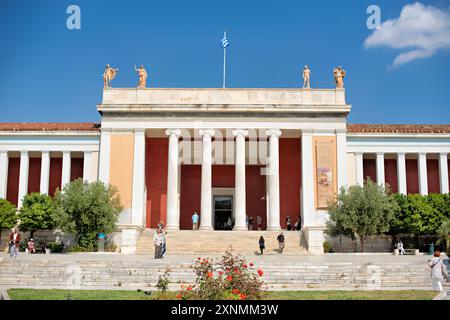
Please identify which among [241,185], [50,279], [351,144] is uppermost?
[351,144]

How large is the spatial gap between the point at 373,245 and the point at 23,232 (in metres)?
24.1

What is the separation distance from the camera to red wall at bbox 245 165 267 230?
41031 mm

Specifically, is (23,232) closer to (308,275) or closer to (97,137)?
(97,137)

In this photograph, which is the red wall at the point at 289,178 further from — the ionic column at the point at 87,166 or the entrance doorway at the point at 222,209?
the ionic column at the point at 87,166

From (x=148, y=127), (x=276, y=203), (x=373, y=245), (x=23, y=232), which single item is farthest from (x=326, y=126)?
(x=23, y=232)

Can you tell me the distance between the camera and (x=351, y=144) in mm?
39250

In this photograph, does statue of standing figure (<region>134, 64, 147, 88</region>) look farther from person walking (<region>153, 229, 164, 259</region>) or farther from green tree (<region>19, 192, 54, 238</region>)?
person walking (<region>153, 229, 164, 259</region>)

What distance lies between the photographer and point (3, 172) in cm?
3894

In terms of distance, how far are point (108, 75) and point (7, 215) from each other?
39.2 ft

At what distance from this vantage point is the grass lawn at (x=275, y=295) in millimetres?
15008

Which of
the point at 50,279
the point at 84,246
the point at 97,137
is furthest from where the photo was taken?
the point at 97,137

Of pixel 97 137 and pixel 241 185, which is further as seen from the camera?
pixel 97 137

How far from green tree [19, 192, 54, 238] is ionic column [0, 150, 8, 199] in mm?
4118

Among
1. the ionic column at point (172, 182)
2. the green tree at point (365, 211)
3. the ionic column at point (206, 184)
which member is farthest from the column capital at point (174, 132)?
the green tree at point (365, 211)
